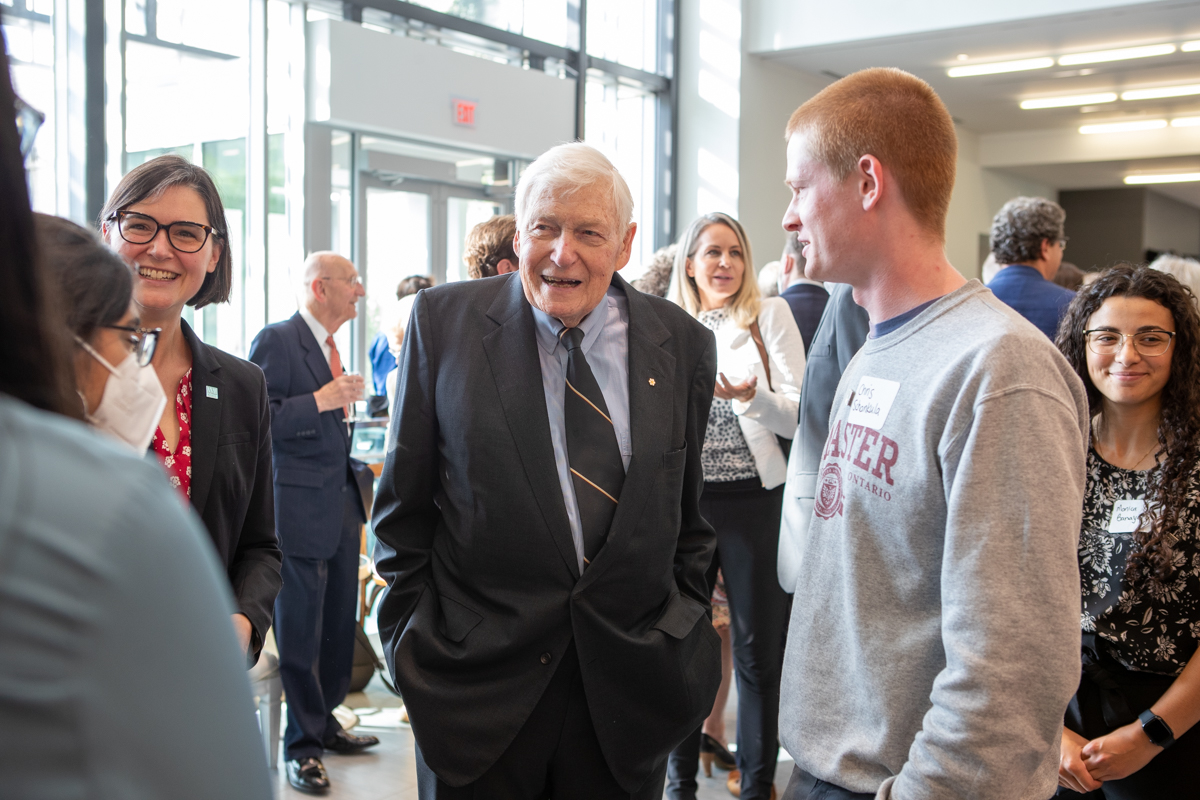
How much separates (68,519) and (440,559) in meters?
1.31

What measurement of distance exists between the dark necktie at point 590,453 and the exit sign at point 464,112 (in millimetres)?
5297

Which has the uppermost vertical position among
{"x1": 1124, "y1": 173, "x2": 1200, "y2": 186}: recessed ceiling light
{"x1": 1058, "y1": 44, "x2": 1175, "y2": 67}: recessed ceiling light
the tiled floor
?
{"x1": 1058, "y1": 44, "x2": 1175, "y2": 67}: recessed ceiling light

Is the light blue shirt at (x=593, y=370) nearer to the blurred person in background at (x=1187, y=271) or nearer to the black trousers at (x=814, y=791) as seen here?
the black trousers at (x=814, y=791)

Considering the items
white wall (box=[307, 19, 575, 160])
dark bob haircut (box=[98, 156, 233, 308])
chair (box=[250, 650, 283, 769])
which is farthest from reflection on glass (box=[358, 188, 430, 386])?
dark bob haircut (box=[98, 156, 233, 308])

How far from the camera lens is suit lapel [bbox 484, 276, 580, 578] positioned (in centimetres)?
159

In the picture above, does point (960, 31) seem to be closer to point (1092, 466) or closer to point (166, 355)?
point (1092, 466)

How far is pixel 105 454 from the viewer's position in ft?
1.38

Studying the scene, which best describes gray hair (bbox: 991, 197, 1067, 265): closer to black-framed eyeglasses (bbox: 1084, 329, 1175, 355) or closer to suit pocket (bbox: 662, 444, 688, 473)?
black-framed eyeglasses (bbox: 1084, 329, 1175, 355)

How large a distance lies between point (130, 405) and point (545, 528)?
0.75 meters

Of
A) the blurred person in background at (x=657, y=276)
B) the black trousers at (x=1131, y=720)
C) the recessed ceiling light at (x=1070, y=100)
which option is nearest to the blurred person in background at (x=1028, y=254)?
the blurred person in background at (x=657, y=276)

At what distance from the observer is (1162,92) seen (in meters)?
9.36

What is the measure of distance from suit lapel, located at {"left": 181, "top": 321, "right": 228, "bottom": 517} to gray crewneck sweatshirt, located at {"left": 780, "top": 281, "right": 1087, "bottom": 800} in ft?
3.33

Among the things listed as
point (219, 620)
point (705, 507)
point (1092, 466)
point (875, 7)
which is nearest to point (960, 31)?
point (875, 7)

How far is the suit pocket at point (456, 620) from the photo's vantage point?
1594 mm
